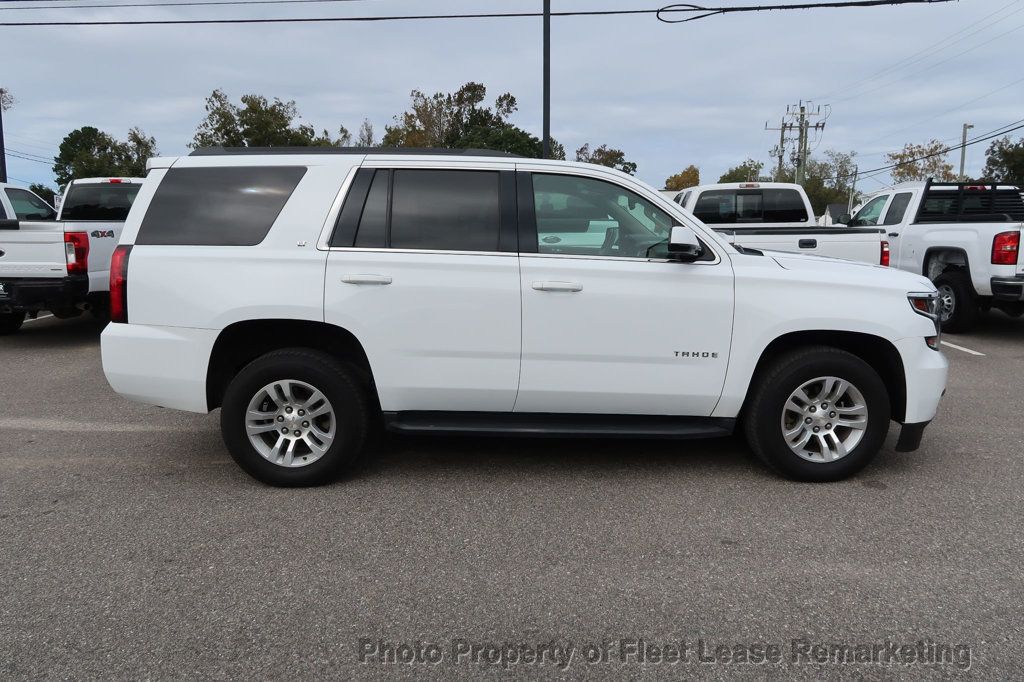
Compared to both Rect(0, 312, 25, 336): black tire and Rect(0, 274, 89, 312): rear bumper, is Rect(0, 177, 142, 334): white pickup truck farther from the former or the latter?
Rect(0, 312, 25, 336): black tire

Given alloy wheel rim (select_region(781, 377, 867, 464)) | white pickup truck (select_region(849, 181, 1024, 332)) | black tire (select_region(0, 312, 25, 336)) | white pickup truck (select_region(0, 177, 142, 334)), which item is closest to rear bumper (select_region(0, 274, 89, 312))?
white pickup truck (select_region(0, 177, 142, 334))

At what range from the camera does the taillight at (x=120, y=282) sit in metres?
4.36

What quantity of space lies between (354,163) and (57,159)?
81786 mm

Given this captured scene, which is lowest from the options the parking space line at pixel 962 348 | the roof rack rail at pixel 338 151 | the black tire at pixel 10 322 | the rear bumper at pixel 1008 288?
the parking space line at pixel 962 348

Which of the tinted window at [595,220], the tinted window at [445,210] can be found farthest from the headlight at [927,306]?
the tinted window at [445,210]

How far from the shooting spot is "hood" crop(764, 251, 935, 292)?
4.46 metres

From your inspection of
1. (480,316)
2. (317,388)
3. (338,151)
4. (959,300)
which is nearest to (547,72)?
Answer: (959,300)

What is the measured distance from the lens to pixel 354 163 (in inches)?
177

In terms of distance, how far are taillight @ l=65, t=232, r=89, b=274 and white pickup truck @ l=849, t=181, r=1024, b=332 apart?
34.7 ft

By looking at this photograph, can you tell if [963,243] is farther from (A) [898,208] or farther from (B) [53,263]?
(B) [53,263]

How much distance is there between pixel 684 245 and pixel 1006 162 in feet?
209

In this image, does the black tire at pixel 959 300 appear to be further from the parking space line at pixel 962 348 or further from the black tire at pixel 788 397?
the black tire at pixel 788 397

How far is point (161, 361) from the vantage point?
4371mm

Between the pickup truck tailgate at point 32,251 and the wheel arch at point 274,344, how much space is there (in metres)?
5.36
